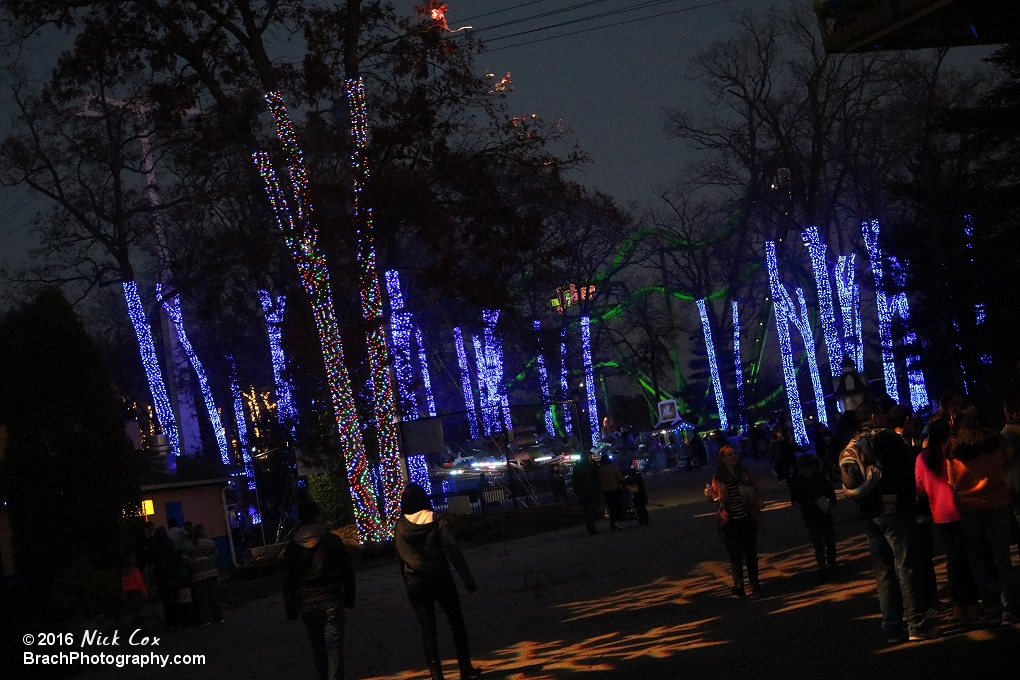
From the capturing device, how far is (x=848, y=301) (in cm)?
4816

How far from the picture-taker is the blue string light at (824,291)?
47688 mm

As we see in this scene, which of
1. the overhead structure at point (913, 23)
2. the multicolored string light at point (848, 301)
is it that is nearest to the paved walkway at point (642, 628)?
the overhead structure at point (913, 23)

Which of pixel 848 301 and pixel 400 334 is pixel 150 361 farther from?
pixel 848 301

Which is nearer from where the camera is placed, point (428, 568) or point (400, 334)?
point (428, 568)

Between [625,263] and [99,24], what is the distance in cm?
3360

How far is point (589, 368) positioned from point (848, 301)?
1306 cm

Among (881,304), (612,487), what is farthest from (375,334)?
(881,304)

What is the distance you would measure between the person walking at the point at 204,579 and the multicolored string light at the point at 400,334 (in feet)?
60.3

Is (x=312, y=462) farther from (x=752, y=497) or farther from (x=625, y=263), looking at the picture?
(x=625, y=263)

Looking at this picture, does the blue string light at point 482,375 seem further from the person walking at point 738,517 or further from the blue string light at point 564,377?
the person walking at point 738,517

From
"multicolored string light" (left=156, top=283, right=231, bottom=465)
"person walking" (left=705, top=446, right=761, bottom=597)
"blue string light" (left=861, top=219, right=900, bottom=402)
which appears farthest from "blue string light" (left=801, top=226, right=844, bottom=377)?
"person walking" (left=705, top=446, right=761, bottom=597)

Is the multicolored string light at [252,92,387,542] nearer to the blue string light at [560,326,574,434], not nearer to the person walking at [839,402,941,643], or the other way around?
the person walking at [839,402,941,643]

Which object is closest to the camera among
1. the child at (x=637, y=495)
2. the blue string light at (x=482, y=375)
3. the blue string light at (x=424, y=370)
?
the child at (x=637, y=495)

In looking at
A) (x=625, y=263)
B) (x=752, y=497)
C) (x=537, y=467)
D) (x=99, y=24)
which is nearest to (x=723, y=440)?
(x=537, y=467)
